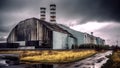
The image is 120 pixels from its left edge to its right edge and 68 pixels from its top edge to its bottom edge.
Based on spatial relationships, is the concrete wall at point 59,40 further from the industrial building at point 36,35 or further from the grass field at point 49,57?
the grass field at point 49,57

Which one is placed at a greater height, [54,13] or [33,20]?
[54,13]

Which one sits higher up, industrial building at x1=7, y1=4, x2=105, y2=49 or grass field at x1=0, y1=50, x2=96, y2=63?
industrial building at x1=7, y1=4, x2=105, y2=49

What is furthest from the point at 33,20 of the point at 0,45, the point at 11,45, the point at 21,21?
the point at 0,45

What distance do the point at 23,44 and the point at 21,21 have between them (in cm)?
767

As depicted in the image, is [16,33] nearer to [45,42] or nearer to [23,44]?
[23,44]

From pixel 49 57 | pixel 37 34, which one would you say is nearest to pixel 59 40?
pixel 37 34

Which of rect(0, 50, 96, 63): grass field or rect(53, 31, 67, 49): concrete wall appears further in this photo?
rect(53, 31, 67, 49): concrete wall

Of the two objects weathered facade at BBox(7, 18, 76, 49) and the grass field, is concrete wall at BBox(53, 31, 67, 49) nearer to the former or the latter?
weathered facade at BBox(7, 18, 76, 49)

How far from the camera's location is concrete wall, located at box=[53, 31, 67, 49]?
58.7 meters

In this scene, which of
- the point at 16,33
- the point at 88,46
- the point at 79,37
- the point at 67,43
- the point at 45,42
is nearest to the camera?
the point at 45,42

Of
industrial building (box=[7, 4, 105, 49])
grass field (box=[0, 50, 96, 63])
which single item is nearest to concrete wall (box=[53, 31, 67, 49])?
industrial building (box=[7, 4, 105, 49])

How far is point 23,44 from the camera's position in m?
59.5

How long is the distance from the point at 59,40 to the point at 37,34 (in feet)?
24.6

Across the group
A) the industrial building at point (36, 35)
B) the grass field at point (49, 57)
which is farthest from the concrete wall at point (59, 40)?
the grass field at point (49, 57)
